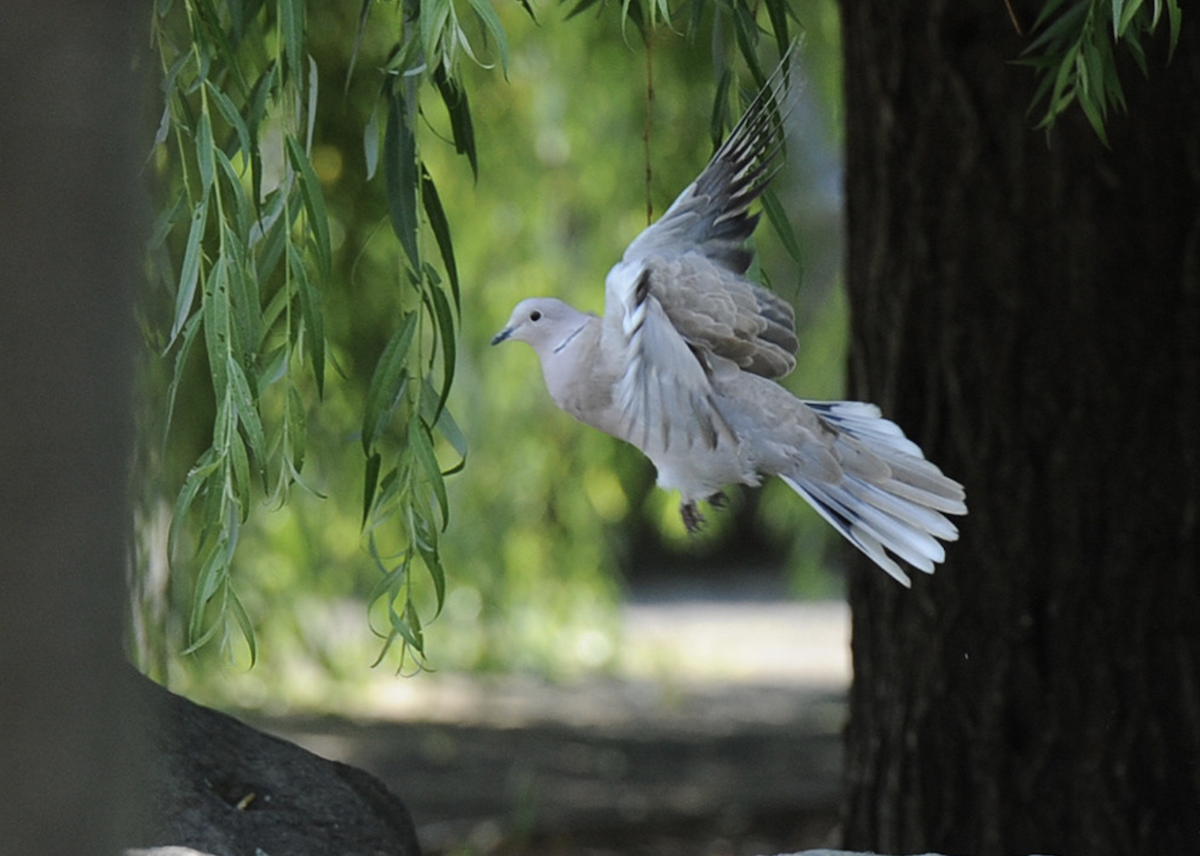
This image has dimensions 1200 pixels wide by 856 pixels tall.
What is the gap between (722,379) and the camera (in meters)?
1.32

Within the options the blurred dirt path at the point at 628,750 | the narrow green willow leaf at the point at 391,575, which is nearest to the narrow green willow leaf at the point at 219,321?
the narrow green willow leaf at the point at 391,575

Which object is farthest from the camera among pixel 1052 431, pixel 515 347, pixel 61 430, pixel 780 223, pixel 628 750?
pixel 628 750

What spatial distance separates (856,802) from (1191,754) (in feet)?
1.79

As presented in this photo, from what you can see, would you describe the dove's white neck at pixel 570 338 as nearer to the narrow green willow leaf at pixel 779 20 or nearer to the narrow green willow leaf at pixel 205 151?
the narrow green willow leaf at pixel 205 151

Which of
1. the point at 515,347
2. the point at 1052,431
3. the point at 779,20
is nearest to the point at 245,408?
the point at 779,20

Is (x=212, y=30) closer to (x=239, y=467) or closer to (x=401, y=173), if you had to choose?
(x=401, y=173)

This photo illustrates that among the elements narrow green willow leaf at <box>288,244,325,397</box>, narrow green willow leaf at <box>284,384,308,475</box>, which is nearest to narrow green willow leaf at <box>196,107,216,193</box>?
narrow green willow leaf at <box>288,244,325,397</box>

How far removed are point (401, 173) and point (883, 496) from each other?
0.56 m

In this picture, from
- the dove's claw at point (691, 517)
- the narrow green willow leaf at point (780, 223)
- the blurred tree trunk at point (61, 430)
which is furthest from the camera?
the narrow green willow leaf at point (780, 223)

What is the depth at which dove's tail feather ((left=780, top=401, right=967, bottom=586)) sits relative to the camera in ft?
4.36

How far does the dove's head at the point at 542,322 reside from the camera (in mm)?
1314

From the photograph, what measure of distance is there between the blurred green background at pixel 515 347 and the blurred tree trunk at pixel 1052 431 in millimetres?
1168

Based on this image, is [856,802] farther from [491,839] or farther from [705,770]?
[705,770]

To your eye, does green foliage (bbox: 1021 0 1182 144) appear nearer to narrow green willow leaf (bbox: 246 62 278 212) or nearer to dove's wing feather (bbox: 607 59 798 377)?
dove's wing feather (bbox: 607 59 798 377)
